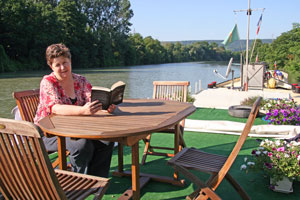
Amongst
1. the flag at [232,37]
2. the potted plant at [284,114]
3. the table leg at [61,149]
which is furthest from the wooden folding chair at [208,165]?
the flag at [232,37]

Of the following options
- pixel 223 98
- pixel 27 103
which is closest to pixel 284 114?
pixel 27 103

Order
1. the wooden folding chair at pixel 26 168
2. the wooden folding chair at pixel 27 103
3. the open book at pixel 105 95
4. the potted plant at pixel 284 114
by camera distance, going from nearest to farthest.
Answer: the wooden folding chair at pixel 26 168
the open book at pixel 105 95
the wooden folding chair at pixel 27 103
the potted plant at pixel 284 114

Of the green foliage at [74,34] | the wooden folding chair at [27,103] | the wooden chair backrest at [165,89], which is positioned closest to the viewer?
the wooden folding chair at [27,103]

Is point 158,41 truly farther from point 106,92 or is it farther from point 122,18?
point 106,92

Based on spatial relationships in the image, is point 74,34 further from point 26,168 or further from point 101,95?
point 26,168

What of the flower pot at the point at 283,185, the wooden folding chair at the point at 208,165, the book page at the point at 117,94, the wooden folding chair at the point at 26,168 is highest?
the book page at the point at 117,94

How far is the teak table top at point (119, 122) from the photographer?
1957 millimetres

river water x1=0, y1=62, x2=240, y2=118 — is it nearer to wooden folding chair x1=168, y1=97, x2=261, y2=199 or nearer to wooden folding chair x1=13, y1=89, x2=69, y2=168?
wooden folding chair x1=13, y1=89, x2=69, y2=168

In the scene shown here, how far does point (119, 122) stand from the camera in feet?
7.45

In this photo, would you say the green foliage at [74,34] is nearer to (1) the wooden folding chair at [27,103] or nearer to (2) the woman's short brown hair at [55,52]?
(1) the wooden folding chair at [27,103]

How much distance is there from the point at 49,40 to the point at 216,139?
131 ft

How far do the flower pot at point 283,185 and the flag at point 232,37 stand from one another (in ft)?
47.2

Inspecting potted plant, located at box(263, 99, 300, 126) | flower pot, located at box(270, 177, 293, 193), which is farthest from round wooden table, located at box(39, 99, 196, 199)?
→ potted plant, located at box(263, 99, 300, 126)

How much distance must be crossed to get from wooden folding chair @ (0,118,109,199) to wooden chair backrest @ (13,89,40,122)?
4.94ft
